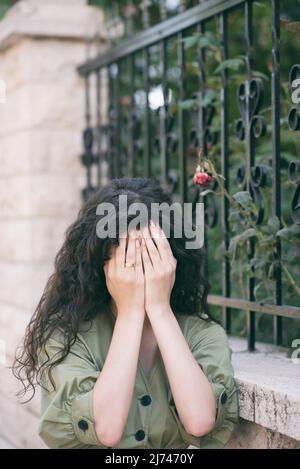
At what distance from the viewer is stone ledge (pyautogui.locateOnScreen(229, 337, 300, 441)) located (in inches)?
76.9

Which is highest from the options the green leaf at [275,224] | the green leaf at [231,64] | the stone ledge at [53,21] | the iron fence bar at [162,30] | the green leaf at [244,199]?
the stone ledge at [53,21]

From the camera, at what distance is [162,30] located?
10.6ft

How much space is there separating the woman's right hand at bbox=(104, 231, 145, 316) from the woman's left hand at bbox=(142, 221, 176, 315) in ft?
0.06

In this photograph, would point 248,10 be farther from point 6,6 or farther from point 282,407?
point 6,6

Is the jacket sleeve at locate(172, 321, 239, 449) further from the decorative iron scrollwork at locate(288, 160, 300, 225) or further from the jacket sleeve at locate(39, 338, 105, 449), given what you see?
the decorative iron scrollwork at locate(288, 160, 300, 225)

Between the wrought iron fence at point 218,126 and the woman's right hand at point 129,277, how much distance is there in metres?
0.54

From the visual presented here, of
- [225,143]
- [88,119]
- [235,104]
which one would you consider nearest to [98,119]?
[88,119]

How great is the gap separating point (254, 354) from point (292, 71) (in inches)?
38.8

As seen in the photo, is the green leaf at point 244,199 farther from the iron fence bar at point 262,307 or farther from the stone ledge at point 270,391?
the stone ledge at point 270,391

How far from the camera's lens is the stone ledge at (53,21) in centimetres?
397

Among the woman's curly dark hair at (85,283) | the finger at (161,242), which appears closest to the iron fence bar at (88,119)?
the woman's curly dark hair at (85,283)

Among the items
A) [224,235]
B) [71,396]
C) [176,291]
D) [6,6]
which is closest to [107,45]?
[6,6]

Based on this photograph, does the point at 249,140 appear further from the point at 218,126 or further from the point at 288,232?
the point at 218,126

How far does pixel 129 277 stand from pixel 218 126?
1.32m
